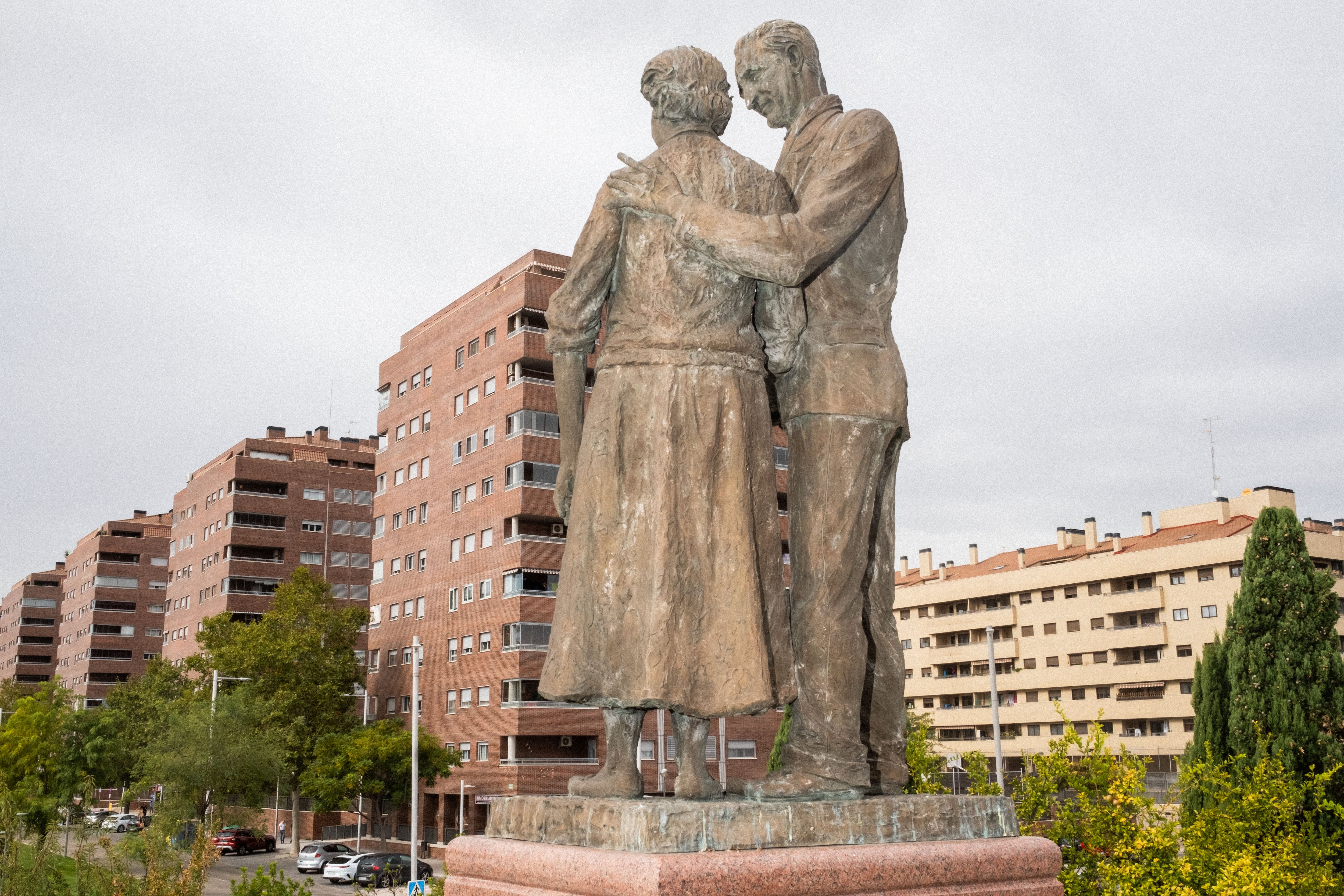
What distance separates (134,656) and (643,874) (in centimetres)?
12575

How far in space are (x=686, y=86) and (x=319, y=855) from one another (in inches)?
1998

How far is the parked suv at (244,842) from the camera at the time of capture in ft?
196

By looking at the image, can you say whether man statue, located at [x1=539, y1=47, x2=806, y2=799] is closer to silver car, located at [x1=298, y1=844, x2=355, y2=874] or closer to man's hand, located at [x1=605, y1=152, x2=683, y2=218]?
man's hand, located at [x1=605, y1=152, x2=683, y2=218]

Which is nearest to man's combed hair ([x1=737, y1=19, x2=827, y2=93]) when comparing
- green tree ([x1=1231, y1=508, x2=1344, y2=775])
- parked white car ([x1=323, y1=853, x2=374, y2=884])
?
green tree ([x1=1231, y1=508, x2=1344, y2=775])

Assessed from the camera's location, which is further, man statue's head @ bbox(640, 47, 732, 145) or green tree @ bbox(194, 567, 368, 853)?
green tree @ bbox(194, 567, 368, 853)

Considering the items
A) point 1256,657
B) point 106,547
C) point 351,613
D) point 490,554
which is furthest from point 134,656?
point 1256,657

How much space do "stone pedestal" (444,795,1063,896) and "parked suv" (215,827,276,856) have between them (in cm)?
5920

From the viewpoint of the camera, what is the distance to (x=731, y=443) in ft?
16.0

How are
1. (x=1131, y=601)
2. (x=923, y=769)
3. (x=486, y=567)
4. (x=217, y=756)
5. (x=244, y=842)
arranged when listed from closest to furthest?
1. (x=923, y=769)
2. (x=217, y=756)
3. (x=486, y=567)
4. (x=244, y=842)
5. (x=1131, y=601)

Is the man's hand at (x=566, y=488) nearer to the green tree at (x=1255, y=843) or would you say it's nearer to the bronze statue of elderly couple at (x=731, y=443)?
the bronze statue of elderly couple at (x=731, y=443)

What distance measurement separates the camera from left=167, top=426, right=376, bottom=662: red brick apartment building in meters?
85.2

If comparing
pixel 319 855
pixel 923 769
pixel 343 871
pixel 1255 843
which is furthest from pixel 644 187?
pixel 319 855

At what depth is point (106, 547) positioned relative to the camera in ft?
389

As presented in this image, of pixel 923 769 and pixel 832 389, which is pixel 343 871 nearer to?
pixel 923 769
